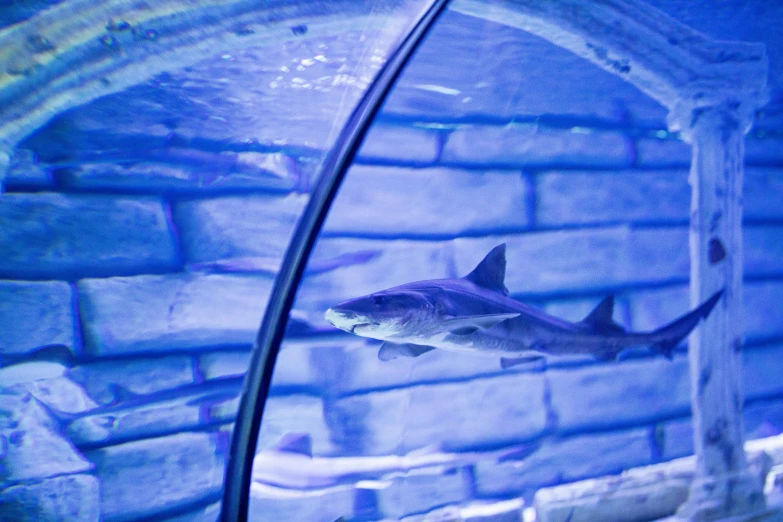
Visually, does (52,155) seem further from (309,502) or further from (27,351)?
(309,502)

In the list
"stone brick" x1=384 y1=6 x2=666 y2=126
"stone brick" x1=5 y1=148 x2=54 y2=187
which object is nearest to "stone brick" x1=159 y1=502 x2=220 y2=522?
"stone brick" x1=5 y1=148 x2=54 y2=187

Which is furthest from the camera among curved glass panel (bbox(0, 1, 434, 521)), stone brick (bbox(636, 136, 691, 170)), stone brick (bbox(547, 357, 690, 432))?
stone brick (bbox(636, 136, 691, 170))

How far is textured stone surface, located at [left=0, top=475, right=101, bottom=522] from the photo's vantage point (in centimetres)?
148

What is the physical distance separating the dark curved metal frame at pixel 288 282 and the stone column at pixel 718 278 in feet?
6.89

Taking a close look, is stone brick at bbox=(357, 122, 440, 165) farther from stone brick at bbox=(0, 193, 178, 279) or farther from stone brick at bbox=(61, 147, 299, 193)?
stone brick at bbox=(0, 193, 178, 279)

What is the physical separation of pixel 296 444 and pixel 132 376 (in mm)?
698

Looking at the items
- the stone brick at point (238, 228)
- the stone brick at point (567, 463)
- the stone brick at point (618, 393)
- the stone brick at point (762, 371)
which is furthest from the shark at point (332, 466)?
the stone brick at point (762, 371)

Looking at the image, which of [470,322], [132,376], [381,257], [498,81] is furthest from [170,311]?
[498,81]

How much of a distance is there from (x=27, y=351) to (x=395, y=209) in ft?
4.82

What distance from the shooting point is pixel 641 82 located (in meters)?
2.38

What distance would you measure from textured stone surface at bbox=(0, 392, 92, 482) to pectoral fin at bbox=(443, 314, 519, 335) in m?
1.42

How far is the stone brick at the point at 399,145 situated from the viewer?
205cm

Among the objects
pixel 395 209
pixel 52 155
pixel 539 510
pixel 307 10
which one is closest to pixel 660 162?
pixel 395 209

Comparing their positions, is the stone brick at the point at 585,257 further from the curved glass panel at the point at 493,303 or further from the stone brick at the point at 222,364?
the stone brick at the point at 222,364
